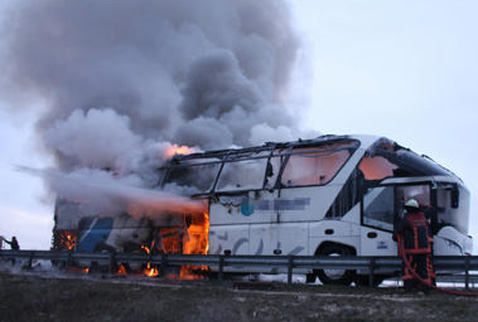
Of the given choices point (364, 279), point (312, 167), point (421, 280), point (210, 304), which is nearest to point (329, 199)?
point (312, 167)

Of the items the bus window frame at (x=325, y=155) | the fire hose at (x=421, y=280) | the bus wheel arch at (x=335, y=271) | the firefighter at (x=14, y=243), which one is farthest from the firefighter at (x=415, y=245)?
the firefighter at (x=14, y=243)

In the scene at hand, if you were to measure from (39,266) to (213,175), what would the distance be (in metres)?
5.85

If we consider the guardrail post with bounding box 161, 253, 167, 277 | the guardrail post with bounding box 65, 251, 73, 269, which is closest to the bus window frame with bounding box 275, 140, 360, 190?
the guardrail post with bounding box 161, 253, 167, 277

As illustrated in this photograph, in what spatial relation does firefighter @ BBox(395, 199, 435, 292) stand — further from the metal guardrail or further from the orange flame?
the orange flame

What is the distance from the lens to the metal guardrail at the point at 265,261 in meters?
10.8

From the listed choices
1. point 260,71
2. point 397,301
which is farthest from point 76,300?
point 260,71

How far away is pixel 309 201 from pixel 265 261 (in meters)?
1.86

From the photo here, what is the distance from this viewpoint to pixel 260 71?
27734mm

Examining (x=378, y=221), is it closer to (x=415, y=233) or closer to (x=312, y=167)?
(x=415, y=233)

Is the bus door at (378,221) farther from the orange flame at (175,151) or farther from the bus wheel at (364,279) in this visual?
the orange flame at (175,151)

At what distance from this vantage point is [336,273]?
42.4 feet

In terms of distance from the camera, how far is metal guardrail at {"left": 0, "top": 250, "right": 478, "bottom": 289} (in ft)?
35.6

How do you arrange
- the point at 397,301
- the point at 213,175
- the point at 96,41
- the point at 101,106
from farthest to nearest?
the point at 96,41 < the point at 101,106 < the point at 213,175 < the point at 397,301

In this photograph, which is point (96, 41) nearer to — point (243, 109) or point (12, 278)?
point (243, 109)
